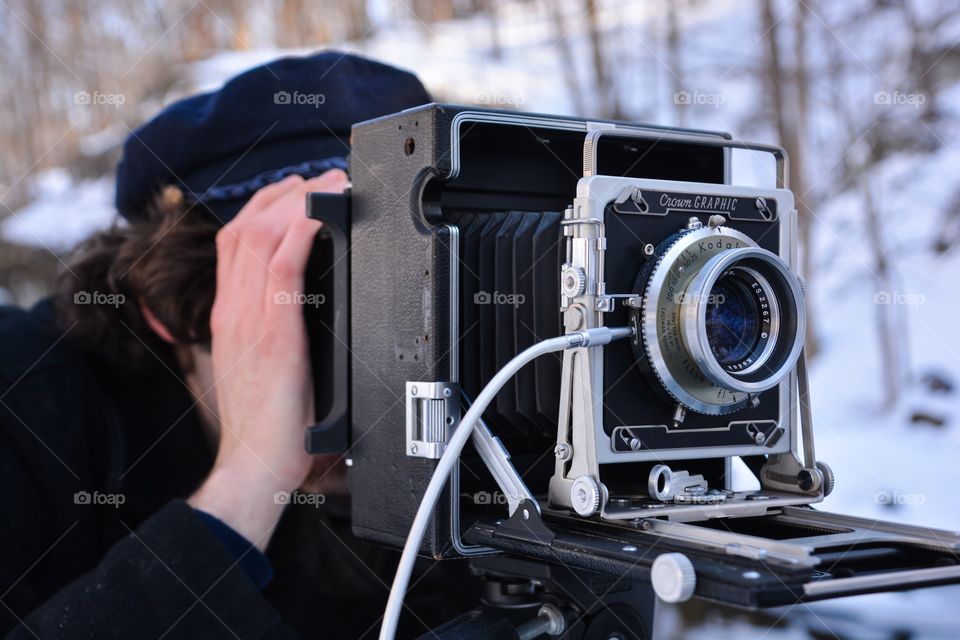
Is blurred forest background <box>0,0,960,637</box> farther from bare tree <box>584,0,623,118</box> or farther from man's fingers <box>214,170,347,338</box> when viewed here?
man's fingers <box>214,170,347,338</box>

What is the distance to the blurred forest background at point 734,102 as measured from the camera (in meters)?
4.26

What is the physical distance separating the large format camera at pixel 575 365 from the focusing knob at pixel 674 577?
84mm

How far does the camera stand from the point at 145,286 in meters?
1.62

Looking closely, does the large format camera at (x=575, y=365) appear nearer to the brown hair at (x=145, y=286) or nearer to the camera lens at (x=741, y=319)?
the camera lens at (x=741, y=319)

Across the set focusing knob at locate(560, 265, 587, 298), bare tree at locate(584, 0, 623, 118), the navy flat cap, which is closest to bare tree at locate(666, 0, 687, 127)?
bare tree at locate(584, 0, 623, 118)

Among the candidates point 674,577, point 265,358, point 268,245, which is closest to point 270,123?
point 268,245

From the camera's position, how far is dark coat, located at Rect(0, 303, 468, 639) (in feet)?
4.05

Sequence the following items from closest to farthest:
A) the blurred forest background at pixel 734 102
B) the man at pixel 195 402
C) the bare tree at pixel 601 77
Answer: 1. the man at pixel 195 402
2. the blurred forest background at pixel 734 102
3. the bare tree at pixel 601 77

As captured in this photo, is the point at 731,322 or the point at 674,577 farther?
the point at 731,322

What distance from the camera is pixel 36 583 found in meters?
1.46

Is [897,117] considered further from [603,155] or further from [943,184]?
[603,155]

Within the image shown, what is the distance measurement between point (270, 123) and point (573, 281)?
2.39ft

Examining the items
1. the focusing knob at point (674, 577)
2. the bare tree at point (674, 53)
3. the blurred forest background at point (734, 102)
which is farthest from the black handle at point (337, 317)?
the bare tree at point (674, 53)

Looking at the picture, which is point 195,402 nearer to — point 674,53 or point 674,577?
point 674,577
